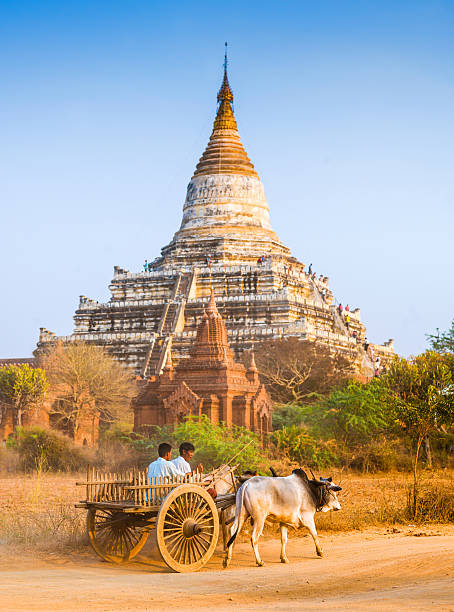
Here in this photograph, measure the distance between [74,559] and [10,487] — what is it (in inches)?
A: 415

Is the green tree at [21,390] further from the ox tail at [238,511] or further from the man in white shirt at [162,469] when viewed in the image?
the ox tail at [238,511]

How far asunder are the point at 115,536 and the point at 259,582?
8.30 ft

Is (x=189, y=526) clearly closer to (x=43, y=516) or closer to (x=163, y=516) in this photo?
(x=163, y=516)

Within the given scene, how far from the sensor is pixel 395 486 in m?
17.2

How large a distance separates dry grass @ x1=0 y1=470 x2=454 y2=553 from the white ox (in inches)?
95.7

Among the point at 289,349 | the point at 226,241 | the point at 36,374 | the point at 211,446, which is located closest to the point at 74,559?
the point at 211,446

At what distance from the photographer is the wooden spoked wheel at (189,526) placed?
9.02 meters

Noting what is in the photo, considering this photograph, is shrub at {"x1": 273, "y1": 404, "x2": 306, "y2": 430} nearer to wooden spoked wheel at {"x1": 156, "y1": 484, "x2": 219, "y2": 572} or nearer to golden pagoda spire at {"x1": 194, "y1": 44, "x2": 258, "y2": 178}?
wooden spoked wheel at {"x1": 156, "y1": 484, "x2": 219, "y2": 572}

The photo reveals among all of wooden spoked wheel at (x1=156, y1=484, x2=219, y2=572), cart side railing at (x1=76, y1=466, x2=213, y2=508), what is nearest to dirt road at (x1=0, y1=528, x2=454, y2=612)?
wooden spoked wheel at (x1=156, y1=484, x2=219, y2=572)

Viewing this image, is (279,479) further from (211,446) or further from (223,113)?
(223,113)

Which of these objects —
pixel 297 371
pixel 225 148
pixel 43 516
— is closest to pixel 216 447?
pixel 43 516

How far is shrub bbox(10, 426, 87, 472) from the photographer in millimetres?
24812

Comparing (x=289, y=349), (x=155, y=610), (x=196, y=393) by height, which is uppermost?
(x=289, y=349)

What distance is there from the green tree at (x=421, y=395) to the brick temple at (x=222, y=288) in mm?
16942
